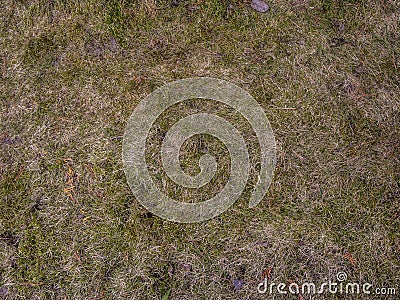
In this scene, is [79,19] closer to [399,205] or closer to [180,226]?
[180,226]

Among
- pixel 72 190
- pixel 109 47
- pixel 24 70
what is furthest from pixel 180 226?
pixel 24 70

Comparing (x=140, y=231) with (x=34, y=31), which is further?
(x=34, y=31)

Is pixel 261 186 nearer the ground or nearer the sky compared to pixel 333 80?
nearer the ground

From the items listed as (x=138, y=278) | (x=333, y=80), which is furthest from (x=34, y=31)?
(x=333, y=80)

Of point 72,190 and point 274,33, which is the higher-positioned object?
point 274,33

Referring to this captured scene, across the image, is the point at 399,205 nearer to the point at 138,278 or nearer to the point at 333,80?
the point at 333,80

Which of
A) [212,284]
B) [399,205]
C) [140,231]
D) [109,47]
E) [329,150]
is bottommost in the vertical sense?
[212,284]
